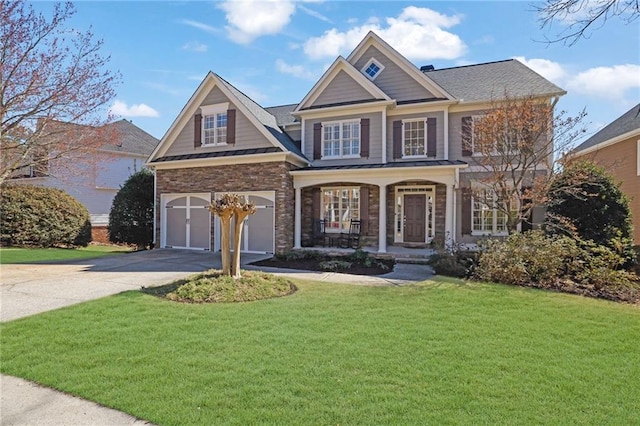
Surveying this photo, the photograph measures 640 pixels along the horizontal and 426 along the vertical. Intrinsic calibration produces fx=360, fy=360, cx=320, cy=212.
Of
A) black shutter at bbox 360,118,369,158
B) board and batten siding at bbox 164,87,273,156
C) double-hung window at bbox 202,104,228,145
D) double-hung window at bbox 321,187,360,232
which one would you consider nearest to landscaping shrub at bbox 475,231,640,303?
double-hung window at bbox 321,187,360,232

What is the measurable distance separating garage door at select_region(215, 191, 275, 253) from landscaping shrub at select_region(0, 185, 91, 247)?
344 inches

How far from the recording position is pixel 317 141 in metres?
15.5

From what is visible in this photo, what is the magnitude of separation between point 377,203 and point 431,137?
339 centimetres

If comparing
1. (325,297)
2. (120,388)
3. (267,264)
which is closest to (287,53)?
(267,264)

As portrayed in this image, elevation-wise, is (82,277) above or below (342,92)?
below

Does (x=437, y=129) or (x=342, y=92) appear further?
(x=342, y=92)

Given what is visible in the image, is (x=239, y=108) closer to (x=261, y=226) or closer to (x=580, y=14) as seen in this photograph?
(x=261, y=226)

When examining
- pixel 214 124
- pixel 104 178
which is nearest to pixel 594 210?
pixel 214 124

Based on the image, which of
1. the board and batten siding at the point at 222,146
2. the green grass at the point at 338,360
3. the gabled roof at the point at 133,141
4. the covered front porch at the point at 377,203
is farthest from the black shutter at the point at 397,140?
the gabled roof at the point at 133,141

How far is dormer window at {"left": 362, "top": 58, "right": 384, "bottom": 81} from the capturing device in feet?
51.2

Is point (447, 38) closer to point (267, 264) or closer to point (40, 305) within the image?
point (267, 264)

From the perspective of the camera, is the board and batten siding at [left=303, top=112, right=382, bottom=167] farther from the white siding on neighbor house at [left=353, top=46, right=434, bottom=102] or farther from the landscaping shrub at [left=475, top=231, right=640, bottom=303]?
the landscaping shrub at [left=475, top=231, right=640, bottom=303]

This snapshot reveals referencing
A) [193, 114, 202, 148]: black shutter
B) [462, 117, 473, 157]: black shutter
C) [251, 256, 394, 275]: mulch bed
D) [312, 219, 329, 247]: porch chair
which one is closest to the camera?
[251, 256, 394, 275]: mulch bed

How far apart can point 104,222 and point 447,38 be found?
2244cm
